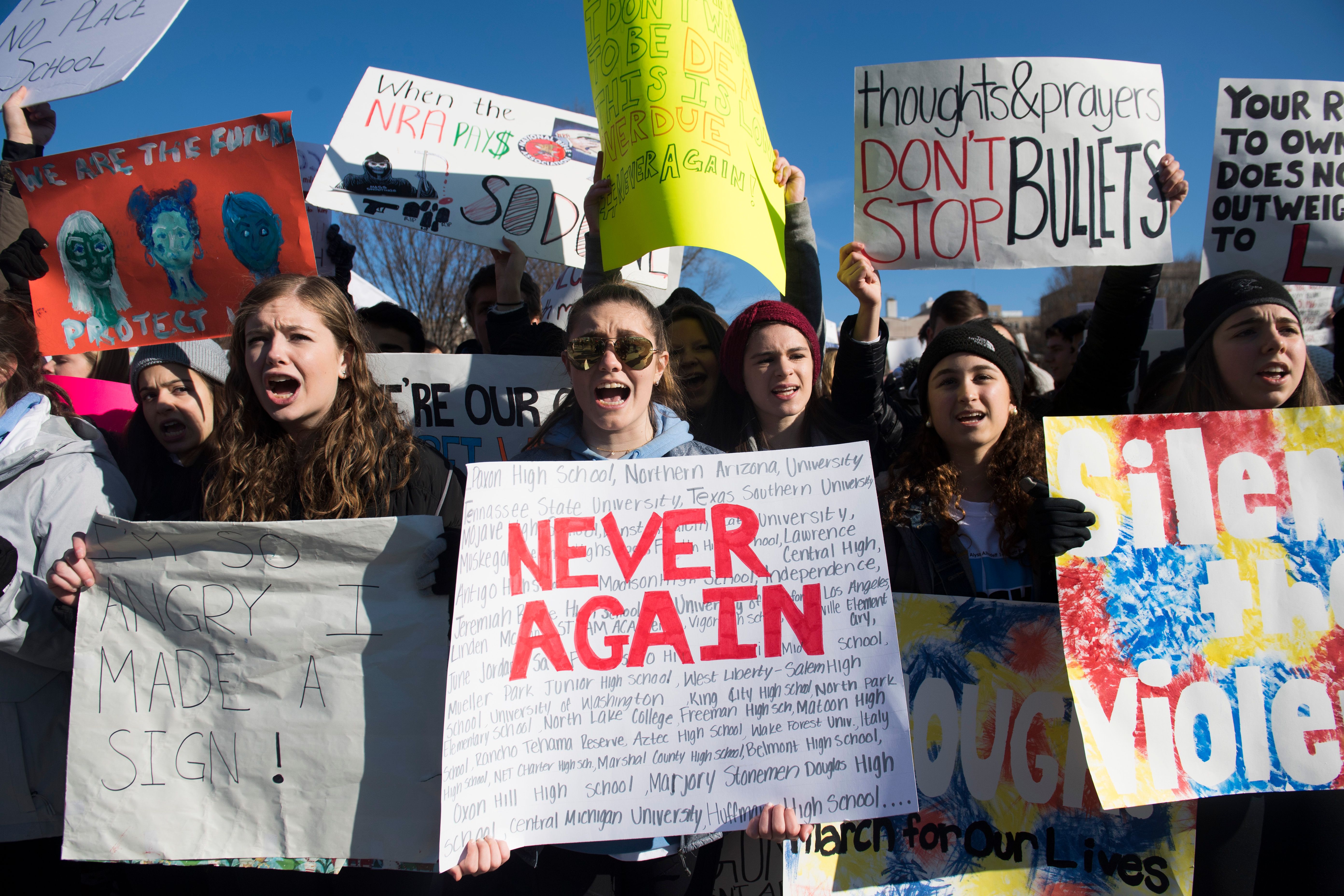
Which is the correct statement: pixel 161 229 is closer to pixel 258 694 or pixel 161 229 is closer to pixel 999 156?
pixel 258 694

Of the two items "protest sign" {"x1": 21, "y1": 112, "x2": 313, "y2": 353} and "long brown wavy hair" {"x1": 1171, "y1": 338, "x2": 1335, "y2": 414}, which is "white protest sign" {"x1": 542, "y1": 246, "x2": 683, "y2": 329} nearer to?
"protest sign" {"x1": 21, "y1": 112, "x2": 313, "y2": 353}

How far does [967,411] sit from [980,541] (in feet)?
1.37

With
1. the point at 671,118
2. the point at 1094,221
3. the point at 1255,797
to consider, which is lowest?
the point at 1255,797

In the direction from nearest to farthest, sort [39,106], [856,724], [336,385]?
[856,724]
[336,385]
[39,106]

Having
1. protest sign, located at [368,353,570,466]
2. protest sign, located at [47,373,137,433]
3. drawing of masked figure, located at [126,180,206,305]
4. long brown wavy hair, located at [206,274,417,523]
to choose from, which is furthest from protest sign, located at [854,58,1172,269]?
protest sign, located at [47,373,137,433]

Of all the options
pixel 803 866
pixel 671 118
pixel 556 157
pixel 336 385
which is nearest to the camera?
pixel 803 866

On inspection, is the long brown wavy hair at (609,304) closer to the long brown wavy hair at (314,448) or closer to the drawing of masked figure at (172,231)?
the long brown wavy hair at (314,448)

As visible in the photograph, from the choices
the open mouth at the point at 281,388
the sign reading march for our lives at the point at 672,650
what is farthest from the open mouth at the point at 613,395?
the open mouth at the point at 281,388

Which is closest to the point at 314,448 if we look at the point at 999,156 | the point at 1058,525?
the point at 1058,525

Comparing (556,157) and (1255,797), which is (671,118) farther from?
(1255,797)

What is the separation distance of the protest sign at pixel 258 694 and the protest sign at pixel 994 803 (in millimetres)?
1187

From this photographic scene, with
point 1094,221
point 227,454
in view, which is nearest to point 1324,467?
point 1094,221

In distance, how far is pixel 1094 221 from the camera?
310 centimetres

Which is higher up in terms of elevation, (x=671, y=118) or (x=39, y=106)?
(x=39, y=106)
